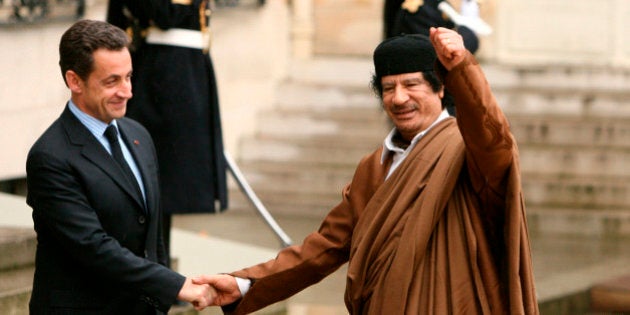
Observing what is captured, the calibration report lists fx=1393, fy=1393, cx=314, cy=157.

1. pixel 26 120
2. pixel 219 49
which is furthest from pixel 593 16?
pixel 26 120

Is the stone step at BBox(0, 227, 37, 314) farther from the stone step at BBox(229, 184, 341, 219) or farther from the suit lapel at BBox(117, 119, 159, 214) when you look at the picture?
the stone step at BBox(229, 184, 341, 219)

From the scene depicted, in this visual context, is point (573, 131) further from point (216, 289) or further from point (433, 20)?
point (216, 289)

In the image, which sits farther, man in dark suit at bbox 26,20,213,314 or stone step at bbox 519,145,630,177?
stone step at bbox 519,145,630,177

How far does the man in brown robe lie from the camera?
3.83 metres

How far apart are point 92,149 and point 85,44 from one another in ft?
1.04

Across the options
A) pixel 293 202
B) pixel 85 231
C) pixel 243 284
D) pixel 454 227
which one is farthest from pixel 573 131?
pixel 85 231

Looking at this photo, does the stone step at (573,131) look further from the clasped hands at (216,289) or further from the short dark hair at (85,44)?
the short dark hair at (85,44)

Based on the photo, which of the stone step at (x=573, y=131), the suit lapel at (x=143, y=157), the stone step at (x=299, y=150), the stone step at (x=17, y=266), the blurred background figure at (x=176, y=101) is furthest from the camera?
the stone step at (x=299, y=150)

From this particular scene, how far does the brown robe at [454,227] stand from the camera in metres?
3.83

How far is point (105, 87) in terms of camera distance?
422 cm

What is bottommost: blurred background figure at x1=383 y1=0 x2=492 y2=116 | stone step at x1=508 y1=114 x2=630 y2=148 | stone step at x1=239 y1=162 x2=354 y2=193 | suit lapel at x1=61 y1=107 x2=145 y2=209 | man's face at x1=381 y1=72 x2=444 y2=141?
stone step at x1=239 y1=162 x2=354 y2=193

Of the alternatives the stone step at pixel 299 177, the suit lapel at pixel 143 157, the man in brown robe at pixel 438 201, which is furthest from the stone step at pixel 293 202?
the man in brown robe at pixel 438 201

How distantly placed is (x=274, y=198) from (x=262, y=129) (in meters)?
1.02

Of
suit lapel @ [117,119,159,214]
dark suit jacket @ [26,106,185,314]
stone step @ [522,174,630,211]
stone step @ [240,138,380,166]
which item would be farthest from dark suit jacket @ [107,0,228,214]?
stone step @ [240,138,380,166]
